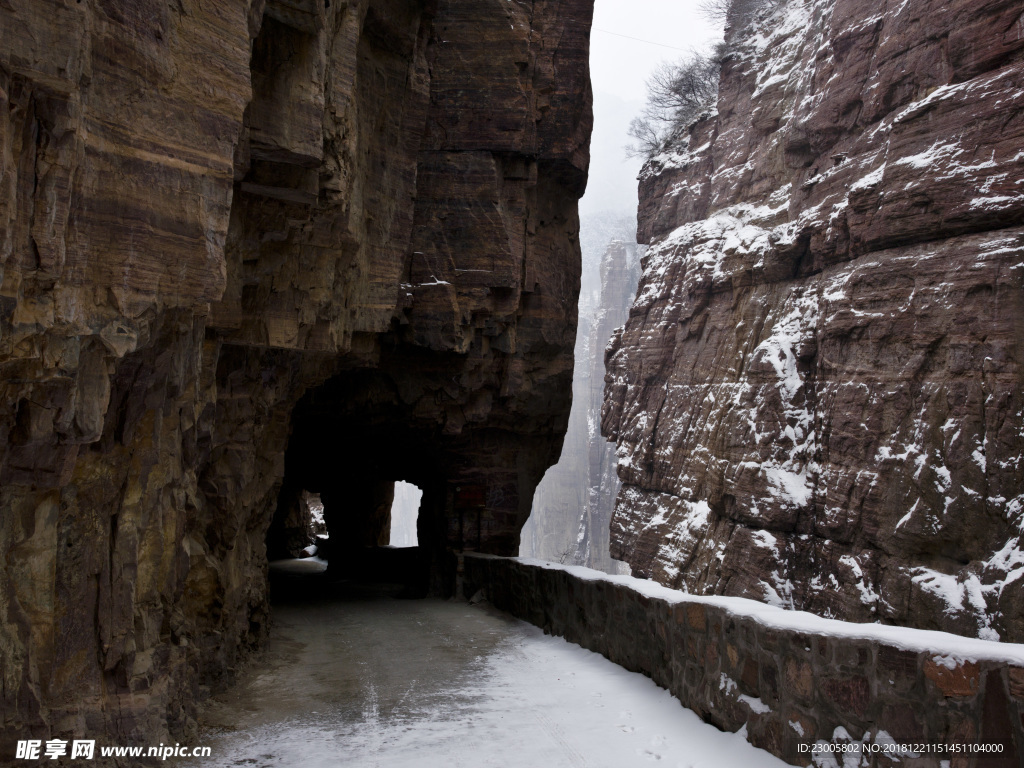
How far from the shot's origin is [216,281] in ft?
13.6

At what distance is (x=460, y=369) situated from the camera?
13.2 m

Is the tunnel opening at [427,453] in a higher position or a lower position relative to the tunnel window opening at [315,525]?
higher

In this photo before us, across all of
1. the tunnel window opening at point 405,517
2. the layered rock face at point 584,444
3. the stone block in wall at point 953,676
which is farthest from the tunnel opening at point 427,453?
the tunnel window opening at point 405,517

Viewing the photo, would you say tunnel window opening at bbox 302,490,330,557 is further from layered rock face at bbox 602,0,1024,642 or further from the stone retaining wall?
the stone retaining wall

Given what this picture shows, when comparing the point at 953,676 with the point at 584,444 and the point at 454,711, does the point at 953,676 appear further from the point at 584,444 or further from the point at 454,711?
the point at 584,444

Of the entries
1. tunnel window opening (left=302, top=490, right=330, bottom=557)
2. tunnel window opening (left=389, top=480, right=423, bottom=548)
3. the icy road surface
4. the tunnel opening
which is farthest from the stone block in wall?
tunnel window opening (left=389, top=480, right=423, bottom=548)

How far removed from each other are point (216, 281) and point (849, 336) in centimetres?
1792

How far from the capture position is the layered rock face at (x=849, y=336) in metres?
15.1

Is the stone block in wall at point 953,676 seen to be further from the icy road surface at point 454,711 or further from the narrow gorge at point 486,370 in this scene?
the icy road surface at point 454,711

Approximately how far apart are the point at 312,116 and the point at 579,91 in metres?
9.61

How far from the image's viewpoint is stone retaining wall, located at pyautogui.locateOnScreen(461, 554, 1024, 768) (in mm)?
2875

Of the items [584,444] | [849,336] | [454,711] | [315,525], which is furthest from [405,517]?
[454,711]

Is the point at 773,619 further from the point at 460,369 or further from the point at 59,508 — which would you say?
the point at 460,369

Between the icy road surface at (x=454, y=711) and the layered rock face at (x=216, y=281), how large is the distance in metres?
0.56
